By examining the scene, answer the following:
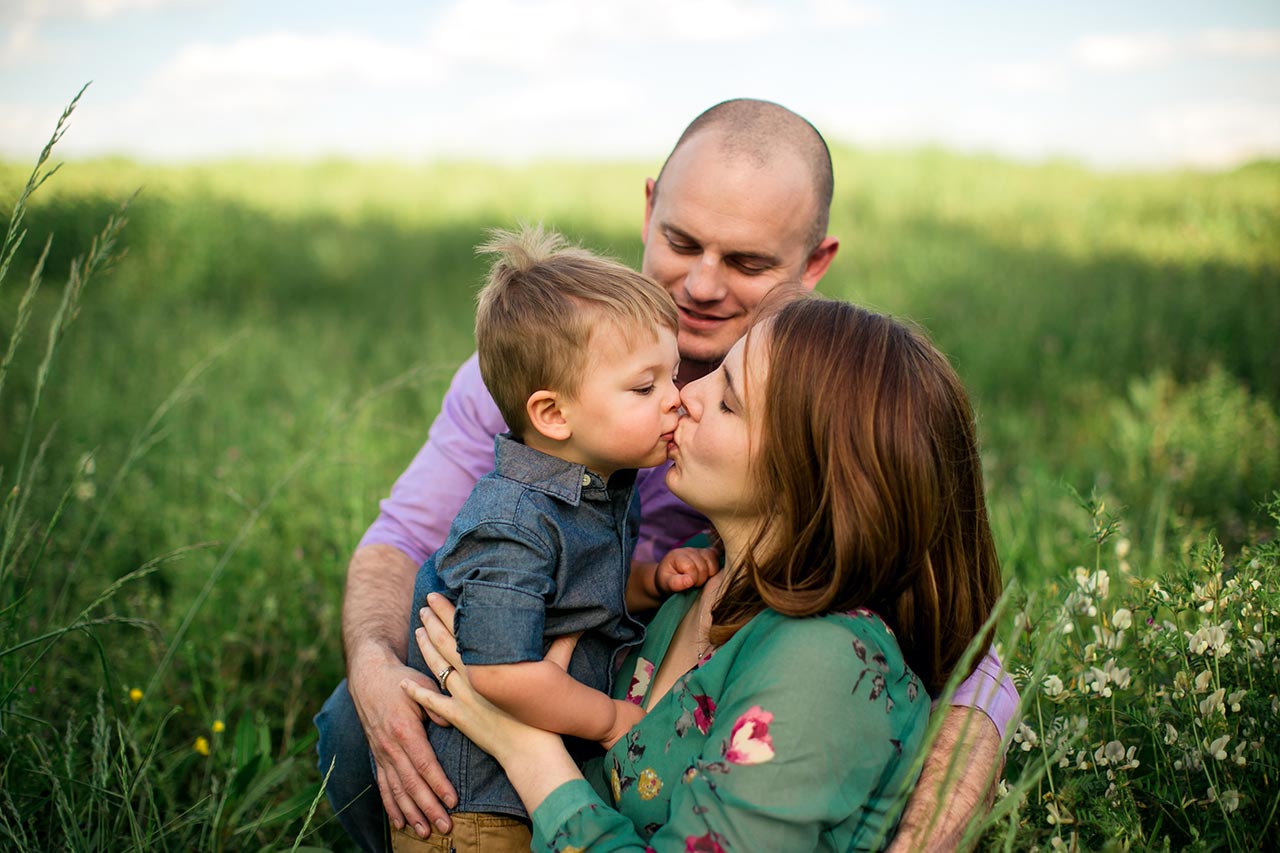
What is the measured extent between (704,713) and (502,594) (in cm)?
47

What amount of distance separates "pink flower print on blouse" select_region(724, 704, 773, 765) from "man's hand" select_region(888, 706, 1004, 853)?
0.34 meters

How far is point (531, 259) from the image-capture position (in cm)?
233

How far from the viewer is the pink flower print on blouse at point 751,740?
5.39 ft

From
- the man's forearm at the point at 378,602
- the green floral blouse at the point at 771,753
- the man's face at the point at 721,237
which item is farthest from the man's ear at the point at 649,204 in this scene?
the green floral blouse at the point at 771,753

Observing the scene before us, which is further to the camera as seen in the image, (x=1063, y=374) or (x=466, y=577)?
(x=1063, y=374)

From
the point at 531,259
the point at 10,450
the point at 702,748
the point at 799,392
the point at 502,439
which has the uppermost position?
the point at 531,259

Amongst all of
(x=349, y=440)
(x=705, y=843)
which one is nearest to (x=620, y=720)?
(x=705, y=843)

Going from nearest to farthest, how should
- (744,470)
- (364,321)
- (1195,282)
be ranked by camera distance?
(744,470) < (1195,282) < (364,321)

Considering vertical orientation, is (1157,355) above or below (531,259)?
below

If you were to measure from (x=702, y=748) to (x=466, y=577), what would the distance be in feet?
1.93

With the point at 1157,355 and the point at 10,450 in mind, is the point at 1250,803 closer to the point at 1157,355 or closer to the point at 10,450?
the point at 1157,355

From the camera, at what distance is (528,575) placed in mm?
2021

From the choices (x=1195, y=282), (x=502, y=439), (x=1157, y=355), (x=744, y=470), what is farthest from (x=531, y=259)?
(x=1195, y=282)

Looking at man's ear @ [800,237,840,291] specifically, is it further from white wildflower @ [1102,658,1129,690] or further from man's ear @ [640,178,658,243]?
white wildflower @ [1102,658,1129,690]
